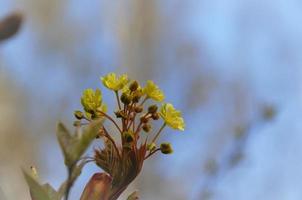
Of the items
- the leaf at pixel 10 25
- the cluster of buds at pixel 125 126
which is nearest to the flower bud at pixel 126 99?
the cluster of buds at pixel 125 126

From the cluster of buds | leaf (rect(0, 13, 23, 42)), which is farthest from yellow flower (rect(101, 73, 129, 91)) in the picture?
leaf (rect(0, 13, 23, 42))

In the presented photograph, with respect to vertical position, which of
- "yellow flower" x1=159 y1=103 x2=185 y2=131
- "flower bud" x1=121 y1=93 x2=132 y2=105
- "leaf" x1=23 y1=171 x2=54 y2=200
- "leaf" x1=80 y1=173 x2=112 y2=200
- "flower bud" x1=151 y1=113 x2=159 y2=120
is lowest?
"leaf" x1=23 y1=171 x2=54 y2=200

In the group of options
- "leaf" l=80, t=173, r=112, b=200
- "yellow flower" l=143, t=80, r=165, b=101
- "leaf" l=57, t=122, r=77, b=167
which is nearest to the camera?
"leaf" l=57, t=122, r=77, b=167

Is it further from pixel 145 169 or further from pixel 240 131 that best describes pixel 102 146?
pixel 145 169

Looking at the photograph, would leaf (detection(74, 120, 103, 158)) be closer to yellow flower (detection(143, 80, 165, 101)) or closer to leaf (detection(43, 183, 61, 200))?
leaf (detection(43, 183, 61, 200))

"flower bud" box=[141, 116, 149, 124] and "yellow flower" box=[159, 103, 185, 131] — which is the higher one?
"yellow flower" box=[159, 103, 185, 131]

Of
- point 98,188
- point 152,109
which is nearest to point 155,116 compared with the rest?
point 152,109

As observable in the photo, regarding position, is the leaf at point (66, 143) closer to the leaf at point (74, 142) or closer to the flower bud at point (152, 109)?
the leaf at point (74, 142)
